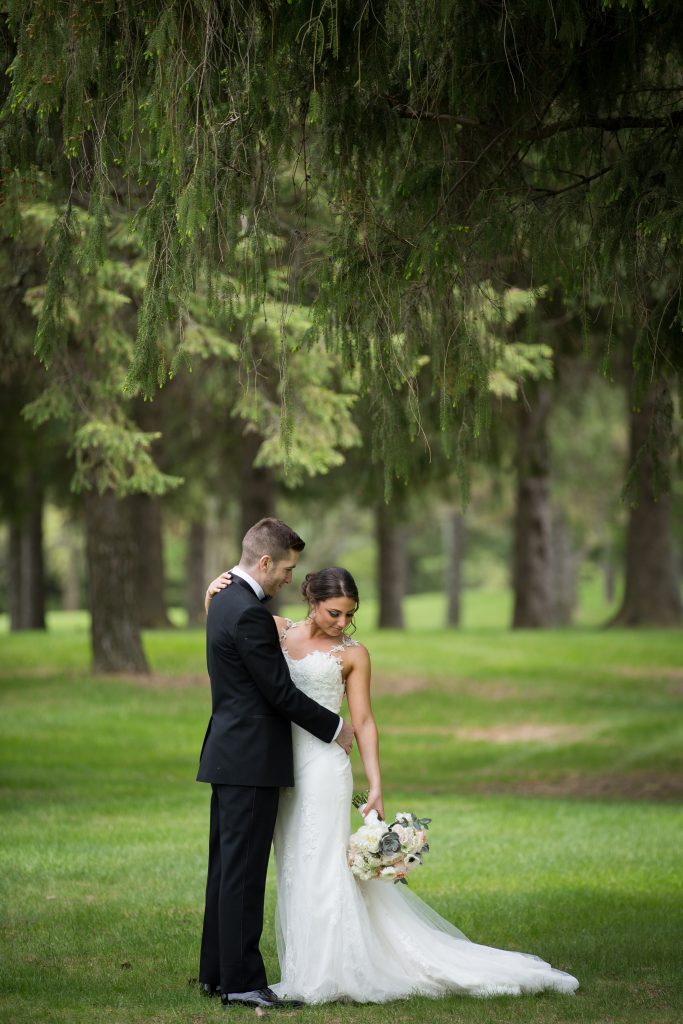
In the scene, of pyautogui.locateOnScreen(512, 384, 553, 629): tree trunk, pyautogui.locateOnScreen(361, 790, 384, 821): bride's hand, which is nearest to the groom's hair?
pyautogui.locateOnScreen(361, 790, 384, 821): bride's hand

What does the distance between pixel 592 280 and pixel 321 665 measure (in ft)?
7.81

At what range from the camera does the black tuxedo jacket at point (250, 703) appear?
5957 millimetres

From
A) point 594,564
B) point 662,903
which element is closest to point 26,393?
point 662,903

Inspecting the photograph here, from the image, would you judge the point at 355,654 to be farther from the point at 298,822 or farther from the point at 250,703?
the point at 298,822

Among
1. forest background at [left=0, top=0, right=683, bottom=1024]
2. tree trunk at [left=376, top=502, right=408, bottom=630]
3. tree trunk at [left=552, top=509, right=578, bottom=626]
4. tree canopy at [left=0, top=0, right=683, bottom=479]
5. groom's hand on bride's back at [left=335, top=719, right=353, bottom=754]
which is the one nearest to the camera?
tree canopy at [left=0, top=0, right=683, bottom=479]

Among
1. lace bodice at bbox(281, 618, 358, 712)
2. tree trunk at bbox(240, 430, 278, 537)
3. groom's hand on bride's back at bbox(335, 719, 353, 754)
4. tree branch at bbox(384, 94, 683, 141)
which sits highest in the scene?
tree branch at bbox(384, 94, 683, 141)

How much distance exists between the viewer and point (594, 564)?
60.2m

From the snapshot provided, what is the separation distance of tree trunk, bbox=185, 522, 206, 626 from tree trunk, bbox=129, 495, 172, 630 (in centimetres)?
696

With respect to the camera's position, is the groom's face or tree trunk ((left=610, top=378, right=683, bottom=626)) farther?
tree trunk ((left=610, top=378, right=683, bottom=626))

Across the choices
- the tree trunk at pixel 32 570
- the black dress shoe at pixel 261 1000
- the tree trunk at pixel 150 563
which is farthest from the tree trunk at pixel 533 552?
the black dress shoe at pixel 261 1000

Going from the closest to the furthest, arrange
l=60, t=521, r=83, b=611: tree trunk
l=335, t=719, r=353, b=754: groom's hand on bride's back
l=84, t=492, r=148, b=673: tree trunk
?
l=335, t=719, r=353, b=754: groom's hand on bride's back, l=84, t=492, r=148, b=673: tree trunk, l=60, t=521, r=83, b=611: tree trunk

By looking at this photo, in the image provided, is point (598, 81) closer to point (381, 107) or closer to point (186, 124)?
point (381, 107)

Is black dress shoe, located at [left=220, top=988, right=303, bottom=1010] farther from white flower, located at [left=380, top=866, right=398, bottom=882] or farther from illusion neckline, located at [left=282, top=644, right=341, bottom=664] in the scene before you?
illusion neckline, located at [left=282, top=644, right=341, bottom=664]

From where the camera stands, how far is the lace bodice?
6191 millimetres
